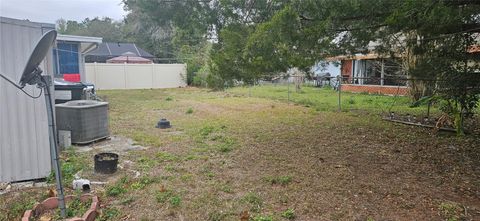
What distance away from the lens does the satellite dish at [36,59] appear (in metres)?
2.61

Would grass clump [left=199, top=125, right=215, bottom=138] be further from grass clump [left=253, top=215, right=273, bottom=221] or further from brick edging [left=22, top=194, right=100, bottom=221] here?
grass clump [left=253, top=215, right=273, bottom=221]

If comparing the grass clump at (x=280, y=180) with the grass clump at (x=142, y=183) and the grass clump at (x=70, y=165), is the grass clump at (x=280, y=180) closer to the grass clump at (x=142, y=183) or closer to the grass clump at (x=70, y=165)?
the grass clump at (x=142, y=183)

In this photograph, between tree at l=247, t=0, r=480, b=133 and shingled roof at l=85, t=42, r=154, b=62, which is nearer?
tree at l=247, t=0, r=480, b=133

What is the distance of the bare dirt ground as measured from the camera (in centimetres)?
344

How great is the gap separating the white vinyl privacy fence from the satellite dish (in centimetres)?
1833

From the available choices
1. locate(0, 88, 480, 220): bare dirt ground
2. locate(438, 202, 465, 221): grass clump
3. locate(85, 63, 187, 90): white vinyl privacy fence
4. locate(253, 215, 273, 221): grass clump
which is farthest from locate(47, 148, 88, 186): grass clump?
locate(85, 63, 187, 90): white vinyl privacy fence

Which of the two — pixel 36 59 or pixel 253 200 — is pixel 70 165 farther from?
pixel 253 200

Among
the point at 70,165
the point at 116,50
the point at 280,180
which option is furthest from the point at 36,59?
the point at 116,50

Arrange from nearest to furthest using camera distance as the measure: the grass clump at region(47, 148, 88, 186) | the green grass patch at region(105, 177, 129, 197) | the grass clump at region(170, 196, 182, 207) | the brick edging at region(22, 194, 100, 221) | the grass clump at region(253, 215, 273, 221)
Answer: the brick edging at region(22, 194, 100, 221)
the grass clump at region(253, 215, 273, 221)
the grass clump at region(170, 196, 182, 207)
the green grass patch at region(105, 177, 129, 197)
the grass clump at region(47, 148, 88, 186)

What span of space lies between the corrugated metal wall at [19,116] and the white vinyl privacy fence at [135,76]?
17.0 meters

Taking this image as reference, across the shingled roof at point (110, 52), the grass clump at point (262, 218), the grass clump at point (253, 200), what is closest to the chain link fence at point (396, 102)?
the grass clump at point (253, 200)

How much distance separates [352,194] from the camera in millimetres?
3836

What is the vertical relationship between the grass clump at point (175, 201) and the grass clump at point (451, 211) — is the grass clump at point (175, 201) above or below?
above

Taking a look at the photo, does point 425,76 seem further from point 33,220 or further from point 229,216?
point 33,220
